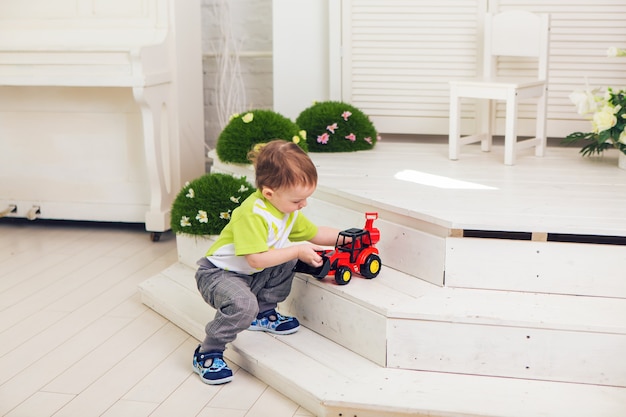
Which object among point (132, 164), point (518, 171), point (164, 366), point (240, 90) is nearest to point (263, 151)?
point (164, 366)

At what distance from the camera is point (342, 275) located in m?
2.33

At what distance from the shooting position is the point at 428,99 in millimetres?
3746

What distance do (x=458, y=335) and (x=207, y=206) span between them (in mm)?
1146

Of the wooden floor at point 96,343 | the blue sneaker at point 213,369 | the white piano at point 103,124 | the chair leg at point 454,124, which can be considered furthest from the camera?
the white piano at point 103,124

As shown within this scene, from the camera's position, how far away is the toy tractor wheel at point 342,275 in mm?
2334

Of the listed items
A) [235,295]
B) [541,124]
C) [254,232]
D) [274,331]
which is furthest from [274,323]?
[541,124]

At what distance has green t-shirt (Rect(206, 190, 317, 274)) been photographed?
223cm

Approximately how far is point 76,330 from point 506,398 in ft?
4.57

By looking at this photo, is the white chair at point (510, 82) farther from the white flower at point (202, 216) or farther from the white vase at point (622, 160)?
the white flower at point (202, 216)

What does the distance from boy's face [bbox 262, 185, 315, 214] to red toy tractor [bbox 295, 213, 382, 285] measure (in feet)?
0.63

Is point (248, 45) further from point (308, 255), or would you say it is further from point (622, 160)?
point (308, 255)

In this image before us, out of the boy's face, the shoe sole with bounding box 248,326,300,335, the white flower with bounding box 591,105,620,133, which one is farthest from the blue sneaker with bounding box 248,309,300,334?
the white flower with bounding box 591,105,620,133

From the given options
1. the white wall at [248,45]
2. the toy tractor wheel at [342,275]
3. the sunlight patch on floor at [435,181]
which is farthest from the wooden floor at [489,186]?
the white wall at [248,45]

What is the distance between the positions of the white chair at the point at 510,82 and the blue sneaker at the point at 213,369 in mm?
1537
